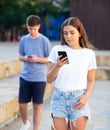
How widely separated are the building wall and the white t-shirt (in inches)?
603

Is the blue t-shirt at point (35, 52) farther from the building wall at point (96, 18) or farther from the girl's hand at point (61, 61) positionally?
the building wall at point (96, 18)

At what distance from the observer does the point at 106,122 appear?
25.1ft

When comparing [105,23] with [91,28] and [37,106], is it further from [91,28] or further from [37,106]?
[37,106]

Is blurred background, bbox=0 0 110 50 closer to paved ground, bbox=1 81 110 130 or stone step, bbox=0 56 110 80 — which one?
stone step, bbox=0 56 110 80

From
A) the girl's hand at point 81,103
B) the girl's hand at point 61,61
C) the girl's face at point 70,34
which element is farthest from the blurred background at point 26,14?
the girl's hand at point 61,61

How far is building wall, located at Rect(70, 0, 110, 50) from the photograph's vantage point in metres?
19.3

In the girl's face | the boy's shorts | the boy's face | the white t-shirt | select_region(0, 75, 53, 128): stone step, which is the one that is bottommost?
select_region(0, 75, 53, 128): stone step

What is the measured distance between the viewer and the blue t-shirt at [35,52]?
607cm

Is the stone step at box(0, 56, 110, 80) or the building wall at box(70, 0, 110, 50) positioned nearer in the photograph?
the stone step at box(0, 56, 110, 80)

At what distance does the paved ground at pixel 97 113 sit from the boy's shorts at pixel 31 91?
0.99 metres

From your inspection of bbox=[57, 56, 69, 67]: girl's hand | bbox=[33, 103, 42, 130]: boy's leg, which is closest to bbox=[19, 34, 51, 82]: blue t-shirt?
bbox=[33, 103, 42, 130]: boy's leg

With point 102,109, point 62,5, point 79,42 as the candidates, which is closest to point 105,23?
point 102,109

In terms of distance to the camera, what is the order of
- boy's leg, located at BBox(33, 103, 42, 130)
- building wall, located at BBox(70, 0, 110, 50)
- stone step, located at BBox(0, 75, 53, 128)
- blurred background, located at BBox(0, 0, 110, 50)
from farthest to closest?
1. blurred background, located at BBox(0, 0, 110, 50)
2. building wall, located at BBox(70, 0, 110, 50)
3. stone step, located at BBox(0, 75, 53, 128)
4. boy's leg, located at BBox(33, 103, 42, 130)

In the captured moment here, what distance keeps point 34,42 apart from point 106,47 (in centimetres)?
1383
